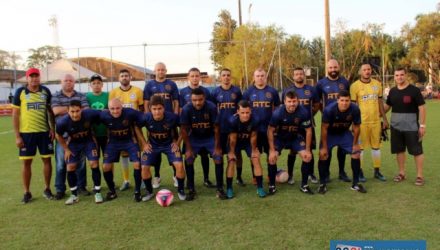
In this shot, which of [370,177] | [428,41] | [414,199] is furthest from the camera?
[428,41]

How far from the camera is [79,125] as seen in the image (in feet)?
17.6

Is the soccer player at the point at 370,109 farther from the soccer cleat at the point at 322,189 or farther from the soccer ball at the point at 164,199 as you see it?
the soccer ball at the point at 164,199

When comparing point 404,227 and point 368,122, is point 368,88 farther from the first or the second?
point 404,227

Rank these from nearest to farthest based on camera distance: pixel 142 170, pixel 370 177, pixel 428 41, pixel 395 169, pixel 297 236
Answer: pixel 297 236, pixel 142 170, pixel 370 177, pixel 395 169, pixel 428 41

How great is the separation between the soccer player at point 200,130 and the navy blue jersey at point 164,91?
874 millimetres

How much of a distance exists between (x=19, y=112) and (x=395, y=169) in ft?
20.2

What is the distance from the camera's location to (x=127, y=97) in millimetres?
6008

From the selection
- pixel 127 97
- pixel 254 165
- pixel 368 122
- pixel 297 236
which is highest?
pixel 127 97

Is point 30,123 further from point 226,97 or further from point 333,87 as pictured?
point 333,87

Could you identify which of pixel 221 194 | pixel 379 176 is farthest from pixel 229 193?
pixel 379 176

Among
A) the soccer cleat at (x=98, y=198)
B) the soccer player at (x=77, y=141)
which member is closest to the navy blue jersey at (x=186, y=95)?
the soccer player at (x=77, y=141)

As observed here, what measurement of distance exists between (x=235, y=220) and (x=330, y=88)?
2840 millimetres

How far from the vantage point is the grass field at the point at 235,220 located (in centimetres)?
376

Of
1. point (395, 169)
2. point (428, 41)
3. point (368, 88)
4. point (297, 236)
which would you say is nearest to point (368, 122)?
point (368, 88)
